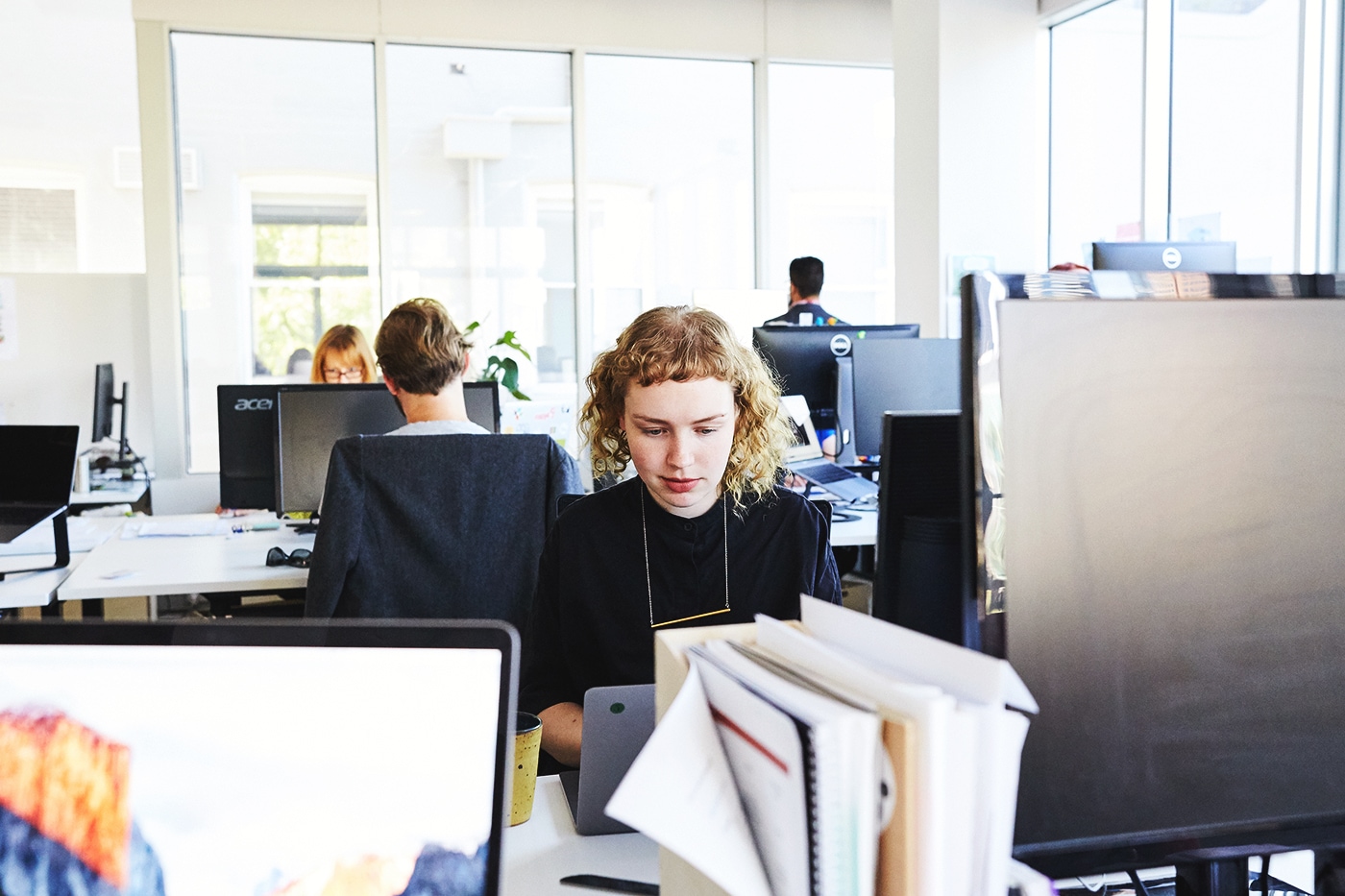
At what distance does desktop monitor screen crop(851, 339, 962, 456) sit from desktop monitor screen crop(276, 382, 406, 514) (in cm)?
138

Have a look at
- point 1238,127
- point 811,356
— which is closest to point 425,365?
point 811,356

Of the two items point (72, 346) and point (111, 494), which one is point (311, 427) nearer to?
point (111, 494)

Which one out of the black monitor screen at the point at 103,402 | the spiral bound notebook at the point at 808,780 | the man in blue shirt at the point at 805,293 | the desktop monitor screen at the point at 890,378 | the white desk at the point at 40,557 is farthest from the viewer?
the man in blue shirt at the point at 805,293

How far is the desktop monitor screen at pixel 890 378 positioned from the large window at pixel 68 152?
4096 mm

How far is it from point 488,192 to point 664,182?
0.99 m

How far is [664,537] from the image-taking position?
4.92 feet

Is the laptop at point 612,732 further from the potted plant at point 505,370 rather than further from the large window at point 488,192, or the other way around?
the large window at point 488,192

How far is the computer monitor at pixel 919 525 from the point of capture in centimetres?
81

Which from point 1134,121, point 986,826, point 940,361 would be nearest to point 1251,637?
point 986,826

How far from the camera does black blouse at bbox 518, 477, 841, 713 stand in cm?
148

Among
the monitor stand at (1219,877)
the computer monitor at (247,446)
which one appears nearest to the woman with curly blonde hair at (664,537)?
the monitor stand at (1219,877)

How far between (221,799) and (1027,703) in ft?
1.53

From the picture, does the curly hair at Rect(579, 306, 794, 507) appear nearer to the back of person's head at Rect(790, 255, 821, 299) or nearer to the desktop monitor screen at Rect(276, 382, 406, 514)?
the desktop monitor screen at Rect(276, 382, 406, 514)

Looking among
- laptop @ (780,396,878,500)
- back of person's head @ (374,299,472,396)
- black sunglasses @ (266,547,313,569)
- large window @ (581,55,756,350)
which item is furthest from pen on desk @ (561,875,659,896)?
large window @ (581,55,756,350)
